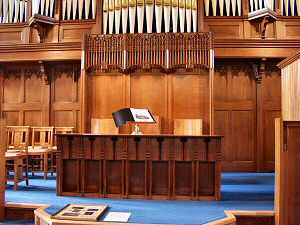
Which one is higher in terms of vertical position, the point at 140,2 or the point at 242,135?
the point at 140,2

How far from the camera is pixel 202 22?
6938 millimetres

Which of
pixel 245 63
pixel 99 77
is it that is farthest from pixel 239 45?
pixel 99 77

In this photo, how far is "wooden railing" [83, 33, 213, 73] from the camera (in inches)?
260

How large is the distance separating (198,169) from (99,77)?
3518 millimetres

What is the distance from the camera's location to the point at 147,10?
22.3 feet

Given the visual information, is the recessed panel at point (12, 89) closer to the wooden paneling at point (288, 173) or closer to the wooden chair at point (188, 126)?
the wooden chair at point (188, 126)

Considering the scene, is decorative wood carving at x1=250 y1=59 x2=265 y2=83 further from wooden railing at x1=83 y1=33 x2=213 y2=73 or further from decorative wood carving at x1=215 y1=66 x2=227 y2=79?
wooden railing at x1=83 y1=33 x2=213 y2=73

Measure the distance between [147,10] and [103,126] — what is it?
2622 millimetres

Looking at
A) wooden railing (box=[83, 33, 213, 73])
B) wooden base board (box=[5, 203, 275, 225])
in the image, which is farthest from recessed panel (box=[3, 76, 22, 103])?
wooden base board (box=[5, 203, 275, 225])

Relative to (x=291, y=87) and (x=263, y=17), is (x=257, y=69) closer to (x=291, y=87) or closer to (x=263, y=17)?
(x=263, y=17)

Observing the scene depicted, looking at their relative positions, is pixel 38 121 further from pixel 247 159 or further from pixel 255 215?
pixel 255 215

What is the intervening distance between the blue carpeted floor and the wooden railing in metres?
2.59

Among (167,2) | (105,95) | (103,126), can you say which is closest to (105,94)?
(105,95)

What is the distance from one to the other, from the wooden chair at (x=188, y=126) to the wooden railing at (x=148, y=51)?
3.65ft
